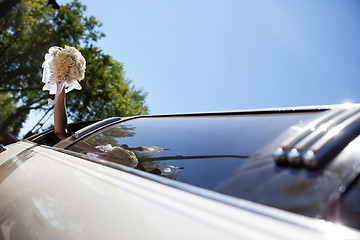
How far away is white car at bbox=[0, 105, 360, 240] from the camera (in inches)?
25.7

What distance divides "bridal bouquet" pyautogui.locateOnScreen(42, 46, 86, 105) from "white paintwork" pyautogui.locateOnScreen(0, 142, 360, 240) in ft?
5.10

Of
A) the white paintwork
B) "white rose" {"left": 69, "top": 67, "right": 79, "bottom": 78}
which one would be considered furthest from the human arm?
the white paintwork

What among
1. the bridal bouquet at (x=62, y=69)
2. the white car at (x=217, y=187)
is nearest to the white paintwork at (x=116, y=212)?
the white car at (x=217, y=187)

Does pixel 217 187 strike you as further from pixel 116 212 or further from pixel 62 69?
pixel 62 69

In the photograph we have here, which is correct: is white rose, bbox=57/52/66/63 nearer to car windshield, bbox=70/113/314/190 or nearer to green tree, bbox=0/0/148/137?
car windshield, bbox=70/113/314/190

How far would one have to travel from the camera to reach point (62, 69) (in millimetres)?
2875

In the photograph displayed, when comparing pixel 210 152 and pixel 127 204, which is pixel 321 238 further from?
pixel 210 152

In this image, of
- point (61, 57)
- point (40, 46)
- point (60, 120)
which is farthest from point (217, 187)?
point (40, 46)

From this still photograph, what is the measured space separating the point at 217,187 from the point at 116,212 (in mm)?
331

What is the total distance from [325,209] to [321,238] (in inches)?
5.5

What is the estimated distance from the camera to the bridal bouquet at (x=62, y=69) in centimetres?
289

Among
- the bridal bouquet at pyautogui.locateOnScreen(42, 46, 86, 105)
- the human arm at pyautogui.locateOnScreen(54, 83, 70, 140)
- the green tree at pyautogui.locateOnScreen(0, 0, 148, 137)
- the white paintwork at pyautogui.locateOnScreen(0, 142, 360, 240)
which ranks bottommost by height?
the white paintwork at pyautogui.locateOnScreen(0, 142, 360, 240)

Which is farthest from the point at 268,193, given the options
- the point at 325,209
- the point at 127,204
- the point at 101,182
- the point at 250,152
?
the point at 101,182

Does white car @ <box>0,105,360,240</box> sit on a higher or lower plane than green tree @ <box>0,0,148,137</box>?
lower
